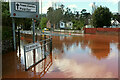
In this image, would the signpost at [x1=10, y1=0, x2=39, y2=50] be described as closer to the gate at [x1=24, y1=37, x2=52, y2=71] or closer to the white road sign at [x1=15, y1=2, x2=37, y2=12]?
the white road sign at [x1=15, y1=2, x2=37, y2=12]

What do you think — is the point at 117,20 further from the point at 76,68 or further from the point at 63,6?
the point at 76,68

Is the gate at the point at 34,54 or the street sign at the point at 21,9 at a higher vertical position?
the street sign at the point at 21,9

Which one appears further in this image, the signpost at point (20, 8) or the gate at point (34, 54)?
the signpost at point (20, 8)

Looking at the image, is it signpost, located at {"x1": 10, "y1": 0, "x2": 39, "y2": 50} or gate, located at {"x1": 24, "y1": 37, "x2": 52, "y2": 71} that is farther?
signpost, located at {"x1": 10, "y1": 0, "x2": 39, "y2": 50}

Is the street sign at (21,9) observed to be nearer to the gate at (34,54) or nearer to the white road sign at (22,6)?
the white road sign at (22,6)

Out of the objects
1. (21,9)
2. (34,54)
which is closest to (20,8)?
(21,9)

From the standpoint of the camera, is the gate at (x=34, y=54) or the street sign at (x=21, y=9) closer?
the gate at (x=34, y=54)

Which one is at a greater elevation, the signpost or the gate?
the signpost

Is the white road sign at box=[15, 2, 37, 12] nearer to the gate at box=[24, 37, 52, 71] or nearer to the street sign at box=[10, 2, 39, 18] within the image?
the street sign at box=[10, 2, 39, 18]

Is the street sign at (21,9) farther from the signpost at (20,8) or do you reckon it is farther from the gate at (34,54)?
the gate at (34,54)

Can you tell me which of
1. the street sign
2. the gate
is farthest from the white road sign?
the gate

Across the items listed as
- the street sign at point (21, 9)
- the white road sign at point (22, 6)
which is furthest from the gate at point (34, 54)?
the white road sign at point (22, 6)

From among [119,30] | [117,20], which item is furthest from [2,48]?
[117,20]

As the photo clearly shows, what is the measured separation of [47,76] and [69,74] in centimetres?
83
